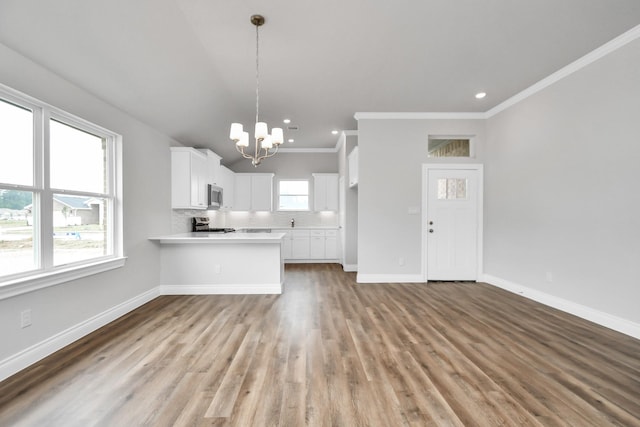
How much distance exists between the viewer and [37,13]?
6.08 feet

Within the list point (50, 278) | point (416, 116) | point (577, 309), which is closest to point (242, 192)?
point (416, 116)

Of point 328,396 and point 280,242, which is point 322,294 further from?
point 328,396

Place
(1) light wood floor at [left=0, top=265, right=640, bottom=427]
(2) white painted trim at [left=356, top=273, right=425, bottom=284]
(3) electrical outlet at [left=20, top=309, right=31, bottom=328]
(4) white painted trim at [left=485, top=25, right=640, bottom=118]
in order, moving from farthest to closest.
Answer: (2) white painted trim at [left=356, top=273, right=425, bottom=284] < (4) white painted trim at [left=485, top=25, right=640, bottom=118] < (3) electrical outlet at [left=20, top=309, right=31, bottom=328] < (1) light wood floor at [left=0, top=265, right=640, bottom=427]

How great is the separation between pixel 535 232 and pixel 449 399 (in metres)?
3.00

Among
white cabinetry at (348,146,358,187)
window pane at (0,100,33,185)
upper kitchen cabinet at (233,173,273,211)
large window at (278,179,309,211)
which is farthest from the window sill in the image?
large window at (278,179,309,211)

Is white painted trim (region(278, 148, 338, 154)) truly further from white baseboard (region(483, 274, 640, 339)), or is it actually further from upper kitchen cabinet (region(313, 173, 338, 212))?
Result: white baseboard (region(483, 274, 640, 339))

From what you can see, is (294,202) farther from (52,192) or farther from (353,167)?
(52,192)

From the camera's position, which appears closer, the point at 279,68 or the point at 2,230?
the point at 2,230

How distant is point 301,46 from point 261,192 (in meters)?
4.49

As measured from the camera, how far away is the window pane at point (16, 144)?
2.00m

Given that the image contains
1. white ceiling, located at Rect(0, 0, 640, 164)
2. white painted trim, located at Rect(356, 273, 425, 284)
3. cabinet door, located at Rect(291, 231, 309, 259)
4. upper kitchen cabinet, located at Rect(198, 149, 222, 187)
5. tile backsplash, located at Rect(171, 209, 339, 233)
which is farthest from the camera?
tile backsplash, located at Rect(171, 209, 339, 233)

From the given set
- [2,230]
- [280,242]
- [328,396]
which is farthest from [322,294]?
[2,230]

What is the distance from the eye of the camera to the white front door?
4.60 metres

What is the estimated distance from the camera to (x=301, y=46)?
9.12ft
